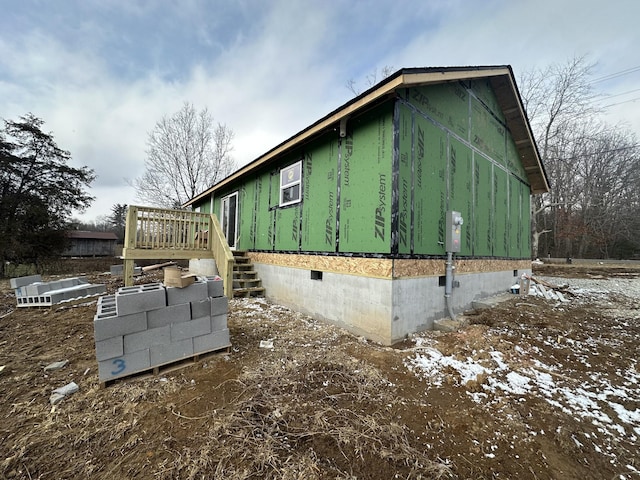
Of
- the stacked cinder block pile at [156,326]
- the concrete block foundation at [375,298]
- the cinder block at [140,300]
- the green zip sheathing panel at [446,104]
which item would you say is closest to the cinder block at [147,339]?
the stacked cinder block pile at [156,326]

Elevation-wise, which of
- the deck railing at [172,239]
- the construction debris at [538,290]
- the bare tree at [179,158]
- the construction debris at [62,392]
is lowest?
the construction debris at [62,392]

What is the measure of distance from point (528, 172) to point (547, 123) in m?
17.5

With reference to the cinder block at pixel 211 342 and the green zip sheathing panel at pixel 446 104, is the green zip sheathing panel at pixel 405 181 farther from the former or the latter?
the cinder block at pixel 211 342

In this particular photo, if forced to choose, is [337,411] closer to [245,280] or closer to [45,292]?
[245,280]

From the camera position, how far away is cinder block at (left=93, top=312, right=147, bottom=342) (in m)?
2.58

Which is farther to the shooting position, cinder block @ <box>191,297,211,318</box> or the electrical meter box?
the electrical meter box

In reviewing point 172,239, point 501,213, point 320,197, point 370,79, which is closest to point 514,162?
point 501,213

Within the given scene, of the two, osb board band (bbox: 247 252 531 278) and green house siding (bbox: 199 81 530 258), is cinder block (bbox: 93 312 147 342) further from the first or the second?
green house siding (bbox: 199 81 530 258)

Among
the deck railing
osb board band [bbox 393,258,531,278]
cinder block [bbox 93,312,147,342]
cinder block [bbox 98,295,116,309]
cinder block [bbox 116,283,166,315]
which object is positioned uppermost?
the deck railing

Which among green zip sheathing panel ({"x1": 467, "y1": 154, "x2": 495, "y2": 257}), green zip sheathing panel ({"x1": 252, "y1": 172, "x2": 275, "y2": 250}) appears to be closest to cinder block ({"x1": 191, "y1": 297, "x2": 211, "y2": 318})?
green zip sheathing panel ({"x1": 252, "y1": 172, "x2": 275, "y2": 250})

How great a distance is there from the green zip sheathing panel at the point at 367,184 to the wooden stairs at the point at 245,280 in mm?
3403

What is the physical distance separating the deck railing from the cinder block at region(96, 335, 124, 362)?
3.35 meters

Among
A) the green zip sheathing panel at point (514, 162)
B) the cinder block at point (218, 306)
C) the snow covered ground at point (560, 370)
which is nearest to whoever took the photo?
the snow covered ground at point (560, 370)

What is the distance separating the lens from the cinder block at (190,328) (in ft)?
10.1
